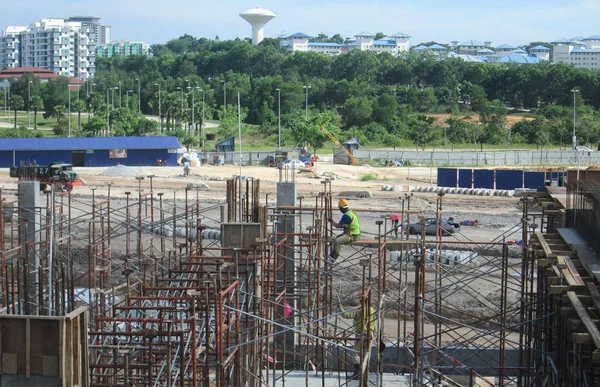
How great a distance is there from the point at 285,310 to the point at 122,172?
36.2 m

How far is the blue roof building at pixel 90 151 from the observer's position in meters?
57.5

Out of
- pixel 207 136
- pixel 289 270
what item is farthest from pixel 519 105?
pixel 289 270

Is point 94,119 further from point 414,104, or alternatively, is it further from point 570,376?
point 570,376

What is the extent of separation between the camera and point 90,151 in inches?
2323

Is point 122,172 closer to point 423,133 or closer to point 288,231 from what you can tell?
point 423,133

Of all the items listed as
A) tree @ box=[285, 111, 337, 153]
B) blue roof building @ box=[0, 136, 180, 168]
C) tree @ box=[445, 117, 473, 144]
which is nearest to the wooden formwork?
blue roof building @ box=[0, 136, 180, 168]

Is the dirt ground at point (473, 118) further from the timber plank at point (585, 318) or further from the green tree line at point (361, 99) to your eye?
the timber plank at point (585, 318)

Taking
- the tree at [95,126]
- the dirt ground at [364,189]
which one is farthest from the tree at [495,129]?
the tree at [95,126]

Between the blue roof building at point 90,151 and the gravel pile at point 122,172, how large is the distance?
4.61 m

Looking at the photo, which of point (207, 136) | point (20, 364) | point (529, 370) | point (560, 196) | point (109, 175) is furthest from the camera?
point (207, 136)

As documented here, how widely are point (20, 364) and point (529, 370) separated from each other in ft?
27.9

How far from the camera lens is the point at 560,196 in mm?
18016

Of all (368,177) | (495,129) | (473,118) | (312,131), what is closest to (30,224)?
(368,177)

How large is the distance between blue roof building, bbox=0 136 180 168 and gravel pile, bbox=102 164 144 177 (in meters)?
4.61
